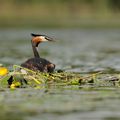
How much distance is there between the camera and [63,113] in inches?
406

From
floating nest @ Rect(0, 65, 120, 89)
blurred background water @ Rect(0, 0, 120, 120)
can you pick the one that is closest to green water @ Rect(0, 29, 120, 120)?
blurred background water @ Rect(0, 0, 120, 120)

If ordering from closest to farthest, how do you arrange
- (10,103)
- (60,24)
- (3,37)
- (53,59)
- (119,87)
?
(10,103) < (119,87) < (53,59) < (3,37) < (60,24)

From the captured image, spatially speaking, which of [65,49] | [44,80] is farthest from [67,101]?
[65,49]

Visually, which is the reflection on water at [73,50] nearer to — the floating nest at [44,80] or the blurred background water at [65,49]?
the blurred background water at [65,49]

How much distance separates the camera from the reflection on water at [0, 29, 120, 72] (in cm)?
2020

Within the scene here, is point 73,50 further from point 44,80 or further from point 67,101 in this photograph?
point 67,101

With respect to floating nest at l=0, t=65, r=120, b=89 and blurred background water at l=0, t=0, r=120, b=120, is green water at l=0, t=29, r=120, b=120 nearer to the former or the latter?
blurred background water at l=0, t=0, r=120, b=120

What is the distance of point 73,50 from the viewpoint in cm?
2744

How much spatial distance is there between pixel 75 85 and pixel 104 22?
106ft

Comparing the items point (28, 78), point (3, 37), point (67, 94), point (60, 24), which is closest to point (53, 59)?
point (28, 78)

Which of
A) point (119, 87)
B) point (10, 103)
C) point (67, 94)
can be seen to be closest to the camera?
point (10, 103)

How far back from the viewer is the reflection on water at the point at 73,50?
20.2 metres

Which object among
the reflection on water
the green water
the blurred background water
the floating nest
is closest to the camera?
the green water

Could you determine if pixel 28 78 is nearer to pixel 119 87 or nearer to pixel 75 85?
pixel 75 85
